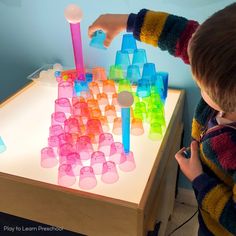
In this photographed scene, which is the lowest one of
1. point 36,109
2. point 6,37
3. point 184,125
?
point 184,125

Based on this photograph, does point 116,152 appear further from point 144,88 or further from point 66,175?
point 144,88

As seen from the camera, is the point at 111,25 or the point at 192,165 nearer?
the point at 192,165

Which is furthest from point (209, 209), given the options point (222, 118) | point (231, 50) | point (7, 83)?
point (7, 83)

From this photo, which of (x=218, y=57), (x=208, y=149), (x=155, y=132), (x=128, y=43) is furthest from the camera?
(x=128, y=43)

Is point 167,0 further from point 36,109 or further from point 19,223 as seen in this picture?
point 19,223

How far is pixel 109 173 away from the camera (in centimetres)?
77

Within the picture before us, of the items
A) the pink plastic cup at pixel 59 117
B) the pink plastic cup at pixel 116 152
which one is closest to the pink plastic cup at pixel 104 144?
the pink plastic cup at pixel 116 152

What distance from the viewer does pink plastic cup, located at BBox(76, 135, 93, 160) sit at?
32.0 inches

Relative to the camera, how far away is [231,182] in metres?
0.67

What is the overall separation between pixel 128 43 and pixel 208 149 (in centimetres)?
45

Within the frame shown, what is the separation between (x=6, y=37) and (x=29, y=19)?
13 centimetres

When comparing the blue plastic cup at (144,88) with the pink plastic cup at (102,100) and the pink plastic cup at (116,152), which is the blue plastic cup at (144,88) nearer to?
the pink plastic cup at (102,100)

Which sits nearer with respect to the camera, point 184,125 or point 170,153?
point 170,153

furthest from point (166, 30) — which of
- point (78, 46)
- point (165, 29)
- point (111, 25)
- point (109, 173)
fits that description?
point (109, 173)
